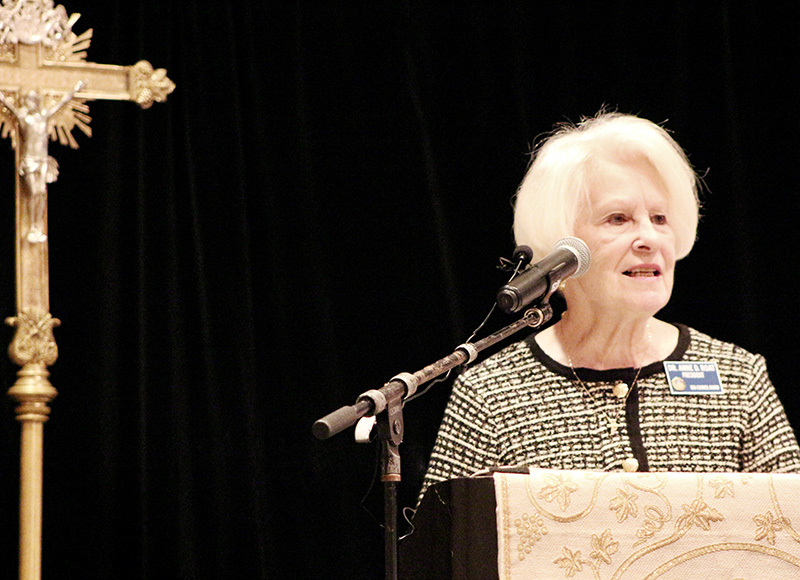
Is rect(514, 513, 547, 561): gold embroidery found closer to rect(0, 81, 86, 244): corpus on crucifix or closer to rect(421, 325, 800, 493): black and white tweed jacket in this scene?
rect(421, 325, 800, 493): black and white tweed jacket

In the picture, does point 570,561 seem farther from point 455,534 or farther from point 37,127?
point 37,127

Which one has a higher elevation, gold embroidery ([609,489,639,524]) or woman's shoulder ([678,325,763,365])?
woman's shoulder ([678,325,763,365])

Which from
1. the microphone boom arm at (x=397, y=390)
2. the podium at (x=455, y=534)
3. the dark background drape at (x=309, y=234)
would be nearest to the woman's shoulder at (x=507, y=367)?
the dark background drape at (x=309, y=234)

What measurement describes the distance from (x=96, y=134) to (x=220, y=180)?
1.13 ft

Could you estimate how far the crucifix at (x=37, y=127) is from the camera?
234 cm

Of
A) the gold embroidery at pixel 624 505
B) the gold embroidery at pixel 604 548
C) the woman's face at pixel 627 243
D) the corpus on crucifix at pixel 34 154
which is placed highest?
the corpus on crucifix at pixel 34 154

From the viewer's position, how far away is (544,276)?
1.78 m

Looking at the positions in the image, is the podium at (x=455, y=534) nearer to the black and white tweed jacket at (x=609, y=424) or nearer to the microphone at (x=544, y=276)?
the microphone at (x=544, y=276)

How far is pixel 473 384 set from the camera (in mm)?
2365

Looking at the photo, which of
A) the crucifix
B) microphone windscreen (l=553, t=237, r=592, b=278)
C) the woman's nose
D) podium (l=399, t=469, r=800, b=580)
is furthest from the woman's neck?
the crucifix

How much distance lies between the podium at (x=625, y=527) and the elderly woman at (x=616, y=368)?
22.3 inches

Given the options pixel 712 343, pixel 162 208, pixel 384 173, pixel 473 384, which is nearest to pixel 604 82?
pixel 384 173

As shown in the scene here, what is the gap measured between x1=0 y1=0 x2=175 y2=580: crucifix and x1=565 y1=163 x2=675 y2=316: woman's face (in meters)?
1.13

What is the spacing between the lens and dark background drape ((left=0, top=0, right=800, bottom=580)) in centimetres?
258
